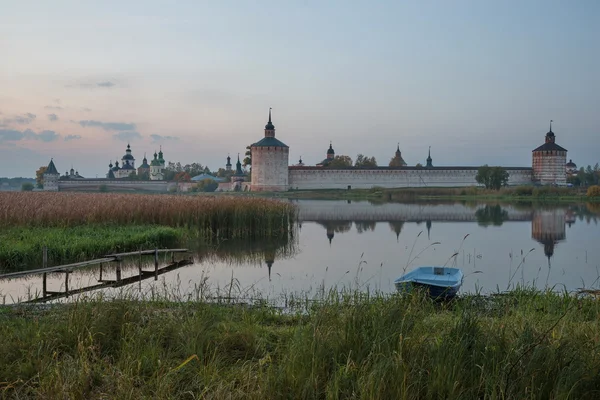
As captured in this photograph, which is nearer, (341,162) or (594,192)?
(594,192)

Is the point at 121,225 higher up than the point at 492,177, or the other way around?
the point at 492,177

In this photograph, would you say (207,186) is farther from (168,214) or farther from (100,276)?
(100,276)

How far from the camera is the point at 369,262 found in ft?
33.1

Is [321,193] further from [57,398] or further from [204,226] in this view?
[57,398]

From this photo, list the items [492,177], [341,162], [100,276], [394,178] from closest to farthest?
[100,276]
[492,177]
[394,178]
[341,162]

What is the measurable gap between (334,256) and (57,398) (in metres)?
8.82

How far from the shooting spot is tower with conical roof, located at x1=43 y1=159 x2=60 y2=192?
2645 inches

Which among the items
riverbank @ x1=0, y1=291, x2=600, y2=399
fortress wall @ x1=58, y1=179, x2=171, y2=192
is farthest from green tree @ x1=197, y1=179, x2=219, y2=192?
riverbank @ x1=0, y1=291, x2=600, y2=399

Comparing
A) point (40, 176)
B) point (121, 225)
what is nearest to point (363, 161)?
point (40, 176)

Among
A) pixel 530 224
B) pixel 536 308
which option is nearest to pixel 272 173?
pixel 530 224

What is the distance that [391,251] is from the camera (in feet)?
38.7

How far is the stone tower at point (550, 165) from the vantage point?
56.8 metres

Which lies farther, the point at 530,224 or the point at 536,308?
the point at 530,224

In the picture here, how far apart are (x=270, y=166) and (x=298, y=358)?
171 ft
